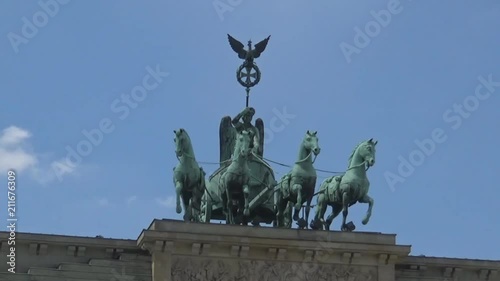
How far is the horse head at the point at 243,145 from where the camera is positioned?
34094 mm

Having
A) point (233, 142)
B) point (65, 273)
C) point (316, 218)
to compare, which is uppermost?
point (233, 142)

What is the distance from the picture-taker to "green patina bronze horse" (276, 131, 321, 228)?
3453 cm

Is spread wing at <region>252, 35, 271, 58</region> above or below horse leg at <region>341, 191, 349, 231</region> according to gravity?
above

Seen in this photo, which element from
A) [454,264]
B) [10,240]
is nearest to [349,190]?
[454,264]

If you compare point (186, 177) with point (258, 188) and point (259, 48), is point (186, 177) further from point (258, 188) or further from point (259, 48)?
point (259, 48)

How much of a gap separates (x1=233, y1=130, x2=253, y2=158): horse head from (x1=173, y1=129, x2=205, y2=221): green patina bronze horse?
1201 mm

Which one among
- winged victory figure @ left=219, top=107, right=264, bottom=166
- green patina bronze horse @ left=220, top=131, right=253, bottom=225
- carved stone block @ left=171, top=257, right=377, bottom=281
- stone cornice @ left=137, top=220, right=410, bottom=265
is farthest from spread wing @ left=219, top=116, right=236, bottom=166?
carved stone block @ left=171, top=257, right=377, bottom=281

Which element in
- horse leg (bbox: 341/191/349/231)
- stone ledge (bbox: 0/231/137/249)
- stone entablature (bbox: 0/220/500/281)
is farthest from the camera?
horse leg (bbox: 341/191/349/231)

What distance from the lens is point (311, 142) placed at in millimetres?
34750

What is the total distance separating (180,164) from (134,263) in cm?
309

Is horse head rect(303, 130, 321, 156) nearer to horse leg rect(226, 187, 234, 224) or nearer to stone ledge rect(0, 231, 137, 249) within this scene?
horse leg rect(226, 187, 234, 224)

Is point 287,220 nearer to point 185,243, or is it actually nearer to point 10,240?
point 185,243

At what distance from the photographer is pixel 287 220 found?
35906mm

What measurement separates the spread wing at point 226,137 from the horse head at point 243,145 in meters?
4.80
